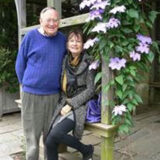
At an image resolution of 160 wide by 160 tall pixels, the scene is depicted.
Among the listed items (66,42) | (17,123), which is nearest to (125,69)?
(66,42)

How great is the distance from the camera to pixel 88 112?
2.80m

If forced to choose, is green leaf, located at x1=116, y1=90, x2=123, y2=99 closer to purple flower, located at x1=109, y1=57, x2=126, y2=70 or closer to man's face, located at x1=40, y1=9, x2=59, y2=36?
purple flower, located at x1=109, y1=57, x2=126, y2=70

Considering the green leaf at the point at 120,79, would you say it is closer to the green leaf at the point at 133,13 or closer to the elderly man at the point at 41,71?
the green leaf at the point at 133,13

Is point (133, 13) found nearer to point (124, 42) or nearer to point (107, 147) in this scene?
point (124, 42)

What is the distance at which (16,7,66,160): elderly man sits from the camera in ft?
9.25

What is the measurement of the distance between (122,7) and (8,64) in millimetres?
3433

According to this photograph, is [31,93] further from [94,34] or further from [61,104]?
[94,34]

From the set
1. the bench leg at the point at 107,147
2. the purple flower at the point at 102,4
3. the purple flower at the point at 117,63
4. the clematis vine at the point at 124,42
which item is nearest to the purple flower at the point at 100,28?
the clematis vine at the point at 124,42

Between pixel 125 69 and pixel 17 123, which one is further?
pixel 17 123

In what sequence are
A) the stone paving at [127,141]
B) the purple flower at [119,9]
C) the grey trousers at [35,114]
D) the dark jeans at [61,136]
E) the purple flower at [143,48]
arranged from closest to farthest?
1. the purple flower at [119,9]
2. the purple flower at [143,48]
3. the dark jeans at [61,136]
4. the grey trousers at [35,114]
5. the stone paving at [127,141]

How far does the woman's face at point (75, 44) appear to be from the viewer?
2799 millimetres

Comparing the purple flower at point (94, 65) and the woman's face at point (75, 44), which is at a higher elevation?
the woman's face at point (75, 44)

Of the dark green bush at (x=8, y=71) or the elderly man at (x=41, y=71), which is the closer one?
the elderly man at (x=41, y=71)

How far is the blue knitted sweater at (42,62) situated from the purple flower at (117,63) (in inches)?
25.1
